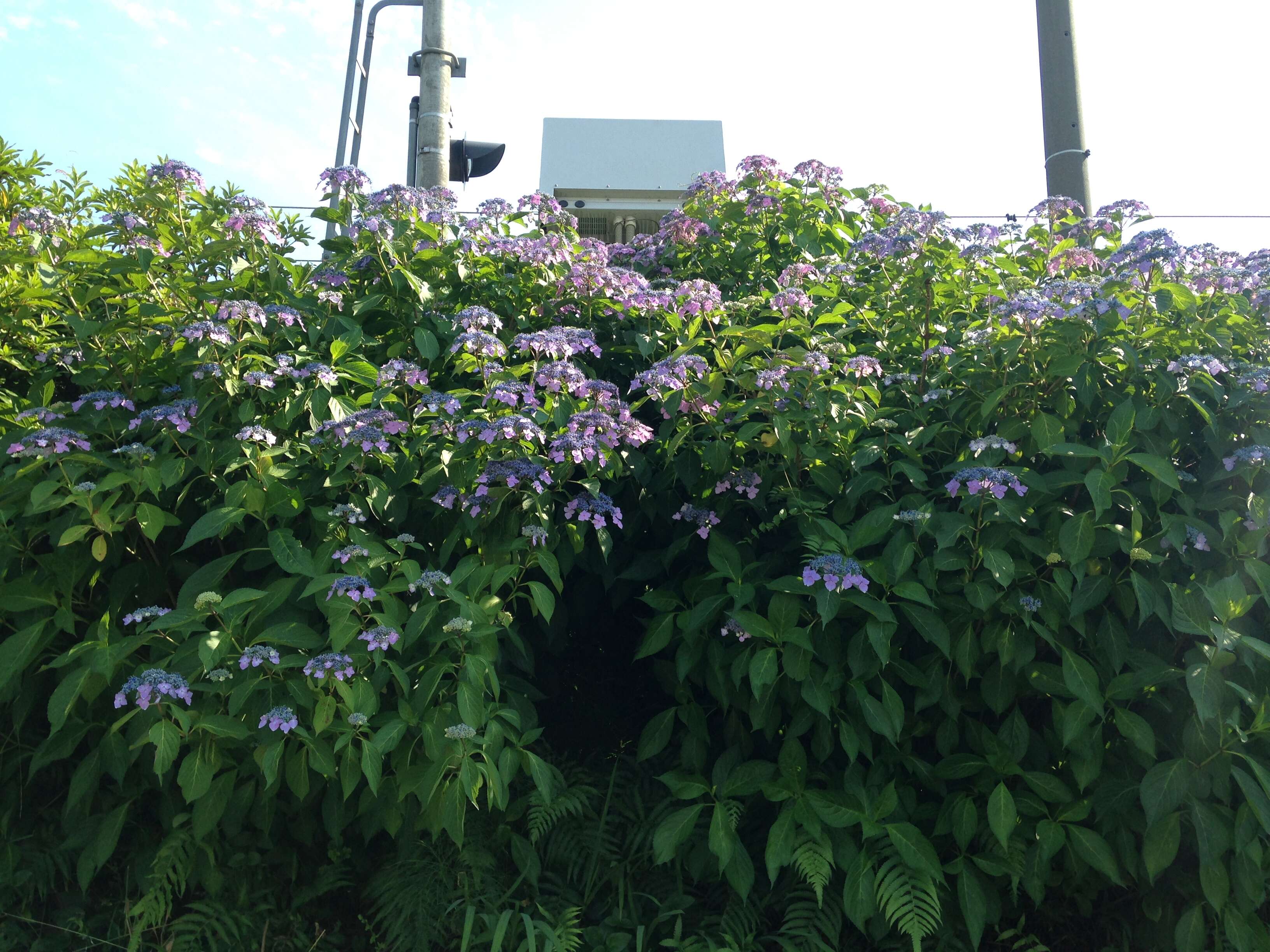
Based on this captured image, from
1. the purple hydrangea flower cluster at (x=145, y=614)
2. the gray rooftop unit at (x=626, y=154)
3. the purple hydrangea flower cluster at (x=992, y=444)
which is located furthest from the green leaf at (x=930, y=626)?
the gray rooftop unit at (x=626, y=154)

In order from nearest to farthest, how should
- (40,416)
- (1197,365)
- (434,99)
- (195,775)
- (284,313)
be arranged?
(195,775), (1197,365), (40,416), (284,313), (434,99)

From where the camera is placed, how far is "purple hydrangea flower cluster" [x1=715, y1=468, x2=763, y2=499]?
9.46 ft

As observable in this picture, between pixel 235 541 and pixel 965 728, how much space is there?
2.32 metres

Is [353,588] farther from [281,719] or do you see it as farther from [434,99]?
[434,99]

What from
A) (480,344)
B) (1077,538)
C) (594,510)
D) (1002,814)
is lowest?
(1002,814)

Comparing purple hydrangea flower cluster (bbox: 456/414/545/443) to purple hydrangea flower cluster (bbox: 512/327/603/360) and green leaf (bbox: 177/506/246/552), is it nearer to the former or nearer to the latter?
purple hydrangea flower cluster (bbox: 512/327/603/360)

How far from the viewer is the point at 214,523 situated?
249cm

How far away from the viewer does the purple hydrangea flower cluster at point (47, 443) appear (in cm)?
255

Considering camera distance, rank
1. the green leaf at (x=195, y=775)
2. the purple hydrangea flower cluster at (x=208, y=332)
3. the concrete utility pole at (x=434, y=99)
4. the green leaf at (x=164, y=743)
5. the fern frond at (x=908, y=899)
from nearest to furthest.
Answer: the green leaf at (x=164, y=743), the green leaf at (x=195, y=775), the fern frond at (x=908, y=899), the purple hydrangea flower cluster at (x=208, y=332), the concrete utility pole at (x=434, y=99)

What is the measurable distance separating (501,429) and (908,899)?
1641mm

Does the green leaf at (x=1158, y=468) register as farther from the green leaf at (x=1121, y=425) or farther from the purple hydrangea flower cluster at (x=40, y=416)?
the purple hydrangea flower cluster at (x=40, y=416)

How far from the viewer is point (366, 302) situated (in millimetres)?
3094

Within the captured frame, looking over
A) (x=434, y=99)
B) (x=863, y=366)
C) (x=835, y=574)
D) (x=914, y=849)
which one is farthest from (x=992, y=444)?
(x=434, y=99)

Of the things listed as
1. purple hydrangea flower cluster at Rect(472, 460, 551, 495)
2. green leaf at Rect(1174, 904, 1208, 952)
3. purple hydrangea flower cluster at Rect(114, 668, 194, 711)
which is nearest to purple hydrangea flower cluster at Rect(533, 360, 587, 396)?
purple hydrangea flower cluster at Rect(472, 460, 551, 495)
